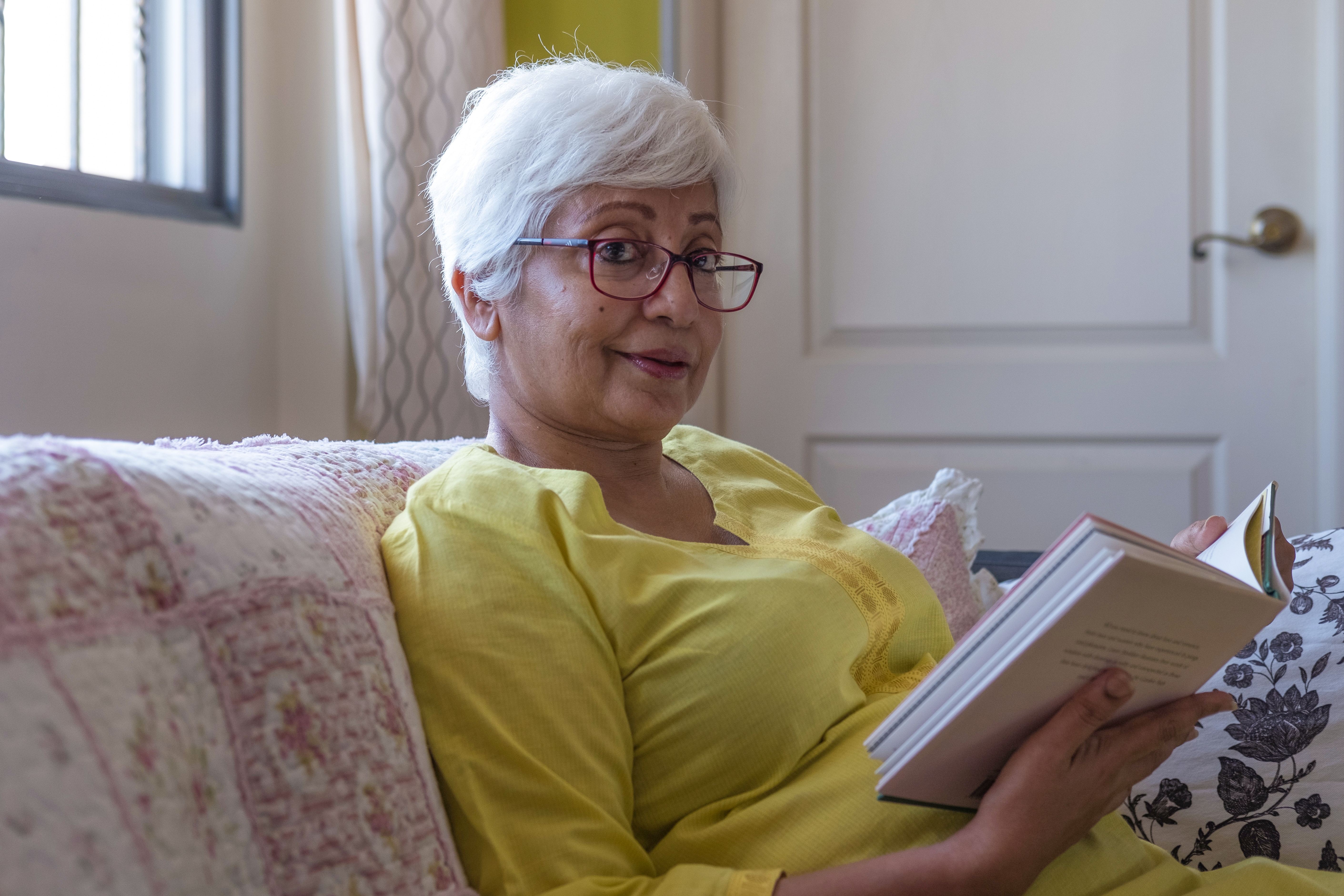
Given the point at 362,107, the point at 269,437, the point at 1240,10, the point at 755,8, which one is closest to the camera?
the point at 269,437

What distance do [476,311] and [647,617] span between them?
0.38m

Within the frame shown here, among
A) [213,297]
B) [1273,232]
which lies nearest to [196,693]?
[213,297]

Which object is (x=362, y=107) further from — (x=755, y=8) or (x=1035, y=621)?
(x=1035, y=621)

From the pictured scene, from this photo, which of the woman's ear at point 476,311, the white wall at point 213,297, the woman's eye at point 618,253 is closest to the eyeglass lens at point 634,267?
the woman's eye at point 618,253

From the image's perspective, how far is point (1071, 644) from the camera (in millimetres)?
623

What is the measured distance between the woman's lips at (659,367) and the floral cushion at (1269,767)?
0.58 meters

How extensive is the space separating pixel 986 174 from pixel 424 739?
196 cm

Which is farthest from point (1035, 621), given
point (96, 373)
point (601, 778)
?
point (96, 373)

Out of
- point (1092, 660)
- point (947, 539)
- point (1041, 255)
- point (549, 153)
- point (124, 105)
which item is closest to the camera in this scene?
point (1092, 660)

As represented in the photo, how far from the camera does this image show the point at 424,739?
0.70 metres

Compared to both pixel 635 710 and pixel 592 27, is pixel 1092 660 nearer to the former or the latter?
pixel 635 710

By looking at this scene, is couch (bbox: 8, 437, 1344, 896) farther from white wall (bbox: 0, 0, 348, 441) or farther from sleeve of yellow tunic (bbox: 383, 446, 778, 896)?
white wall (bbox: 0, 0, 348, 441)

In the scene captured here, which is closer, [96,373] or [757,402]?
[96,373]

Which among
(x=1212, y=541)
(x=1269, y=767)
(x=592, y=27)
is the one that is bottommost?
(x=1269, y=767)
